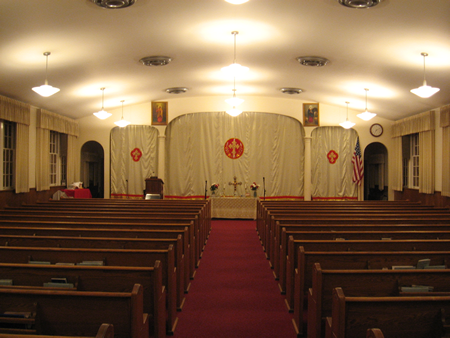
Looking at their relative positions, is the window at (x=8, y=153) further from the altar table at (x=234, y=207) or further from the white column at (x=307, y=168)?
the white column at (x=307, y=168)

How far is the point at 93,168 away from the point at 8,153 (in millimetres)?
7399

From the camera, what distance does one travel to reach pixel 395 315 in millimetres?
2352

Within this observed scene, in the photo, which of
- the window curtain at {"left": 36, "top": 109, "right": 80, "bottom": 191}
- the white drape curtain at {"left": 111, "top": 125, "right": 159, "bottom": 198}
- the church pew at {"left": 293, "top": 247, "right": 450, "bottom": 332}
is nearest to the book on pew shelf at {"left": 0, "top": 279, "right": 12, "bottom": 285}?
the church pew at {"left": 293, "top": 247, "right": 450, "bottom": 332}

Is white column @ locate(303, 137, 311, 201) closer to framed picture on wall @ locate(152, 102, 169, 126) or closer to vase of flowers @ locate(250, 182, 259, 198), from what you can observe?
vase of flowers @ locate(250, 182, 259, 198)

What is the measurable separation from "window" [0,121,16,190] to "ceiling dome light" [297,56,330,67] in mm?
7057

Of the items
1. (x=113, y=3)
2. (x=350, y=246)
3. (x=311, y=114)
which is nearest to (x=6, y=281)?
(x=350, y=246)

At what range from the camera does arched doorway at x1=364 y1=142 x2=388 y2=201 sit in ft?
48.8

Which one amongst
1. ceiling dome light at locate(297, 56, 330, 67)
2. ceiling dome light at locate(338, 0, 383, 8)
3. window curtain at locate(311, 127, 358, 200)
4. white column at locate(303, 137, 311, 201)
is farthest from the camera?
window curtain at locate(311, 127, 358, 200)

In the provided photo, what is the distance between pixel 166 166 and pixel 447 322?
1178 cm

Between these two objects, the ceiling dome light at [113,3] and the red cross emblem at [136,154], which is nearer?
the ceiling dome light at [113,3]

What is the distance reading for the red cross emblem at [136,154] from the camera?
44.6ft

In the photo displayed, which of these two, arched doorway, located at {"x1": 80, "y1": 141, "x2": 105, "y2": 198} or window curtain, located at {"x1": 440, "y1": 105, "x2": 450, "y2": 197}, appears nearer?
window curtain, located at {"x1": 440, "y1": 105, "x2": 450, "y2": 197}

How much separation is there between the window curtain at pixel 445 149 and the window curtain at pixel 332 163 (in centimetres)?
370

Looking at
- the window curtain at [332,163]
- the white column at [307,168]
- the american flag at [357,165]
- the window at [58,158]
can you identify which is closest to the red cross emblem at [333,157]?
the window curtain at [332,163]
